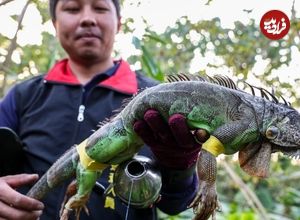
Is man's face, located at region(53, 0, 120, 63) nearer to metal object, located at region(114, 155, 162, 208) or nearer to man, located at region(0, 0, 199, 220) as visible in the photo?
man, located at region(0, 0, 199, 220)

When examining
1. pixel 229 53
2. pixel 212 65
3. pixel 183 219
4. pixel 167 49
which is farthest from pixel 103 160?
pixel 167 49

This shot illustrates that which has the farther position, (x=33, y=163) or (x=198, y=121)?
(x=33, y=163)

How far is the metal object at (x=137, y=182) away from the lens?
162 centimetres

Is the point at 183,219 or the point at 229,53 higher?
the point at 229,53

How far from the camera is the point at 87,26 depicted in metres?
2.25

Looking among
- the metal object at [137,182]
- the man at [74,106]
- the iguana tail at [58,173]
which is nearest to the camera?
the metal object at [137,182]

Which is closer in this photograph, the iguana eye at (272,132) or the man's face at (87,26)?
the iguana eye at (272,132)

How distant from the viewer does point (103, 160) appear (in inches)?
66.0

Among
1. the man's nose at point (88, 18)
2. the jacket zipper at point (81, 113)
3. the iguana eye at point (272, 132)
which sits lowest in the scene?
the jacket zipper at point (81, 113)

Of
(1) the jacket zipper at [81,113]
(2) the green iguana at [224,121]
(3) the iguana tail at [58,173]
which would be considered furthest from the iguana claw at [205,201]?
(1) the jacket zipper at [81,113]

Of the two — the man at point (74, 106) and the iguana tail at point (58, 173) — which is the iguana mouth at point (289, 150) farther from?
the iguana tail at point (58, 173)

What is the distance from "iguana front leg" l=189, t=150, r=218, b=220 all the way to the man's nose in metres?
1.04

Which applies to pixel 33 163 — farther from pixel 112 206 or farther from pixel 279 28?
pixel 279 28

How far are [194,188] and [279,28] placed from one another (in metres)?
0.76
